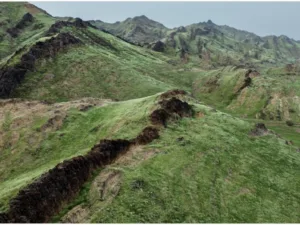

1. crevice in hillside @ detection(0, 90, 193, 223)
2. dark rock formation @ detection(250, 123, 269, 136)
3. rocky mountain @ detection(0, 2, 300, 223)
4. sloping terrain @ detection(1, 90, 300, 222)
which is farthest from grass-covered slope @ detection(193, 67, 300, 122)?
crevice in hillside @ detection(0, 90, 193, 223)

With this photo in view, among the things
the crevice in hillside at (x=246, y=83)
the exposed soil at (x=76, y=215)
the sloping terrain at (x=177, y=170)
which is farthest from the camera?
the crevice in hillside at (x=246, y=83)

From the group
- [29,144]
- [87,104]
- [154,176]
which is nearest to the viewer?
[154,176]

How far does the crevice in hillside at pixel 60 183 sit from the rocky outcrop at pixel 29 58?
85.2 m

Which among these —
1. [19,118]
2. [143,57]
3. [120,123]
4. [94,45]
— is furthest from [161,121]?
[143,57]

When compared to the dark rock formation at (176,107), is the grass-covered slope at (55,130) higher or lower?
lower

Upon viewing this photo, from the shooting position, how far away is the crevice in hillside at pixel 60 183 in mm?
33938

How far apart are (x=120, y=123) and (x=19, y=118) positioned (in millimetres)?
21476

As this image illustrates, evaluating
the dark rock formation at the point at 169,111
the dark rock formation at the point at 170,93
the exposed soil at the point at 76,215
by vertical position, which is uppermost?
the dark rock formation at the point at 170,93

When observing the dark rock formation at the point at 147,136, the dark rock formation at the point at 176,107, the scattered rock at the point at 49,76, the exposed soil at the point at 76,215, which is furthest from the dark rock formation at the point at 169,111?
the scattered rock at the point at 49,76

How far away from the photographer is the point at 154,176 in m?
40.2

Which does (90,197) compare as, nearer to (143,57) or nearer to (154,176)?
(154,176)

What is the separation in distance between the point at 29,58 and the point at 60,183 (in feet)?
355

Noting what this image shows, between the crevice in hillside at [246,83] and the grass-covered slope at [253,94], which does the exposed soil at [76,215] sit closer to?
the grass-covered slope at [253,94]

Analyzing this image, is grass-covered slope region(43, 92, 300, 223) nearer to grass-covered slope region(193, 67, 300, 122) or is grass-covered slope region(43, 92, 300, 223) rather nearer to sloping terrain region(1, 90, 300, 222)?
sloping terrain region(1, 90, 300, 222)
